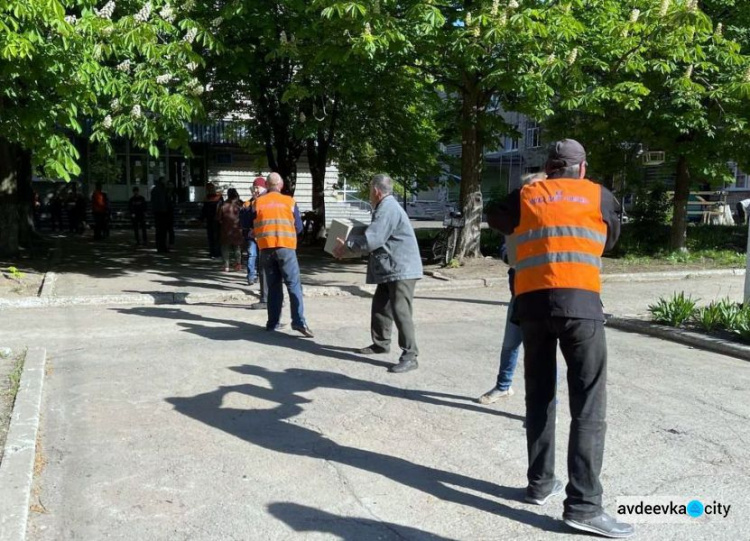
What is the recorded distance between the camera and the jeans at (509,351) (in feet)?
17.8

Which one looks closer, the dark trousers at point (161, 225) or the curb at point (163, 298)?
the curb at point (163, 298)

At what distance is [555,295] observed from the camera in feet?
11.5

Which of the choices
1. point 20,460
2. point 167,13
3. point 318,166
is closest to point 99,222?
point 318,166

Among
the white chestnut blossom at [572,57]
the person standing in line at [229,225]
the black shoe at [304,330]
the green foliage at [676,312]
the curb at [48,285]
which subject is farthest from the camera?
the person standing in line at [229,225]

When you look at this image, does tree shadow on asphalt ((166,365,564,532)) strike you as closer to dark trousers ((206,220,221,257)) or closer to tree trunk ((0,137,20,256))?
dark trousers ((206,220,221,257))

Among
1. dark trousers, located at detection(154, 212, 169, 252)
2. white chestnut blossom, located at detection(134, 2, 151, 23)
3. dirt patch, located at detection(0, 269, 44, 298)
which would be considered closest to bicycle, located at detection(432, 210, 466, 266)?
dark trousers, located at detection(154, 212, 169, 252)

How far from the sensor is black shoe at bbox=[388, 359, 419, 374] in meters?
6.66

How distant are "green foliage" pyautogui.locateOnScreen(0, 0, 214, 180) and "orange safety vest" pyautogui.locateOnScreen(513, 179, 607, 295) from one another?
21.6 ft

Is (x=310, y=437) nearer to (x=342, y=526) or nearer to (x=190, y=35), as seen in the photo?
(x=342, y=526)

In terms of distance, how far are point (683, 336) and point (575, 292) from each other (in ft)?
18.1

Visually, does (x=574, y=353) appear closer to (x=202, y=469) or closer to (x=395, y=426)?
(x=395, y=426)

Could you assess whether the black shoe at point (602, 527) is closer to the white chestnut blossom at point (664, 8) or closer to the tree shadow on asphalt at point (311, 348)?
the tree shadow on asphalt at point (311, 348)

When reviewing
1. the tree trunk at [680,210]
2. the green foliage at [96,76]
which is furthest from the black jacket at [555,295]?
the tree trunk at [680,210]

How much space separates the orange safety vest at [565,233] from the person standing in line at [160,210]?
1492cm
